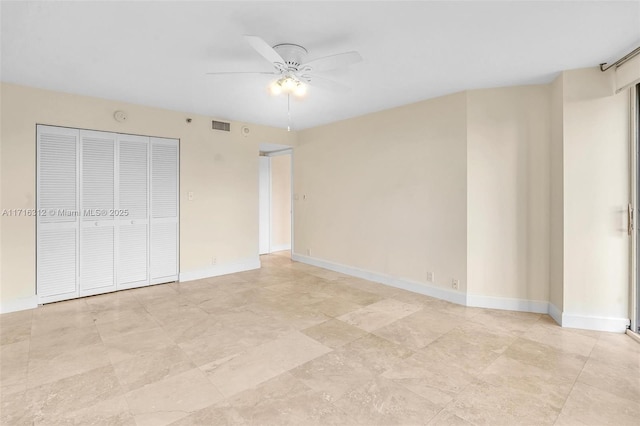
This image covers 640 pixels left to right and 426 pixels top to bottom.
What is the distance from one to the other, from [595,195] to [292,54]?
328 cm

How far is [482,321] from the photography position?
11.1 ft

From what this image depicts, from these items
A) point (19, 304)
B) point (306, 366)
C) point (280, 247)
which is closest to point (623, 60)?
point (306, 366)

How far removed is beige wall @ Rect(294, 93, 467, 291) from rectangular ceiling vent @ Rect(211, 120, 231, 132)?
1.53m

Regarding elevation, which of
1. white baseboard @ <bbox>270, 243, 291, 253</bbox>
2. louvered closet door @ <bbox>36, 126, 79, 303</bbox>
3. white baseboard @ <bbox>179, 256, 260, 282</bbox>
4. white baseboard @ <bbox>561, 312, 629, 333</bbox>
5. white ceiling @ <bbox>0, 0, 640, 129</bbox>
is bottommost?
white baseboard @ <bbox>561, 312, 629, 333</bbox>

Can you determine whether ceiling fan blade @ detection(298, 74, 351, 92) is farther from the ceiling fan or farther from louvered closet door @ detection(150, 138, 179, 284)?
louvered closet door @ detection(150, 138, 179, 284)

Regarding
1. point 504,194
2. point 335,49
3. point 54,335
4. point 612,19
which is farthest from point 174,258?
point 612,19

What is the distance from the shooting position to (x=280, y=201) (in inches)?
302

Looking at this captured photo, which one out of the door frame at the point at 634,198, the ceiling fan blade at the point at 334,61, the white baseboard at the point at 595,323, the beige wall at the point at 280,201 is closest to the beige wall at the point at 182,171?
the beige wall at the point at 280,201

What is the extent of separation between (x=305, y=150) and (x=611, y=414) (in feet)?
17.6

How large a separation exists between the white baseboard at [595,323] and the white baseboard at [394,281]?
3.37ft

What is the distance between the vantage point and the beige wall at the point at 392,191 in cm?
400

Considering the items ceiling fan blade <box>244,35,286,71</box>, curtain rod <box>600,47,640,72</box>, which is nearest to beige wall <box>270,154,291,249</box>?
ceiling fan blade <box>244,35,286,71</box>

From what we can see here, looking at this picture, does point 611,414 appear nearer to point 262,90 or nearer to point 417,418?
point 417,418

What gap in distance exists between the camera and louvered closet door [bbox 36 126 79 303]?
3.80 meters
